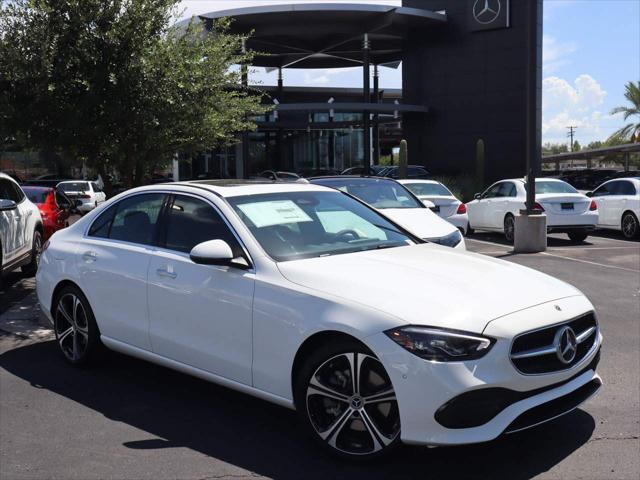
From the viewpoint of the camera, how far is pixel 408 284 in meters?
4.05

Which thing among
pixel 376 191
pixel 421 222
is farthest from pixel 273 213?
pixel 376 191

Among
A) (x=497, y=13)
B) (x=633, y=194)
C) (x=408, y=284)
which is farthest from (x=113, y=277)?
(x=497, y=13)

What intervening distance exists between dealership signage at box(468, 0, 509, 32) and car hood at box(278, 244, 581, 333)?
3288 cm

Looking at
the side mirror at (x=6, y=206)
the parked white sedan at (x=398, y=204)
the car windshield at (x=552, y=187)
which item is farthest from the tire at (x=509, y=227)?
the side mirror at (x=6, y=206)

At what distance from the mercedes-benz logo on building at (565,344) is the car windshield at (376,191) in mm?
6326

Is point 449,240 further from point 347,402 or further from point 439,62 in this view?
point 439,62

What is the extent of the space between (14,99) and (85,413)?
17.0 ft

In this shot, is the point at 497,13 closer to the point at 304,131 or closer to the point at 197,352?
the point at 304,131

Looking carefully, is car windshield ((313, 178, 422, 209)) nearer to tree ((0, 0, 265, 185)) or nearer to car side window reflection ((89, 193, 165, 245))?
tree ((0, 0, 265, 185))

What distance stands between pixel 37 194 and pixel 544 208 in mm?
10641

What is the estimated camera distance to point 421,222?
9555 mm

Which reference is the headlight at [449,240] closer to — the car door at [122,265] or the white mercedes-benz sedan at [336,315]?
the white mercedes-benz sedan at [336,315]

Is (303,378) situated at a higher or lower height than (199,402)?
higher

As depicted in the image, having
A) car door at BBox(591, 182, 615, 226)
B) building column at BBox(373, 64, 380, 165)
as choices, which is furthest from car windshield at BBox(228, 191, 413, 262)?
building column at BBox(373, 64, 380, 165)
